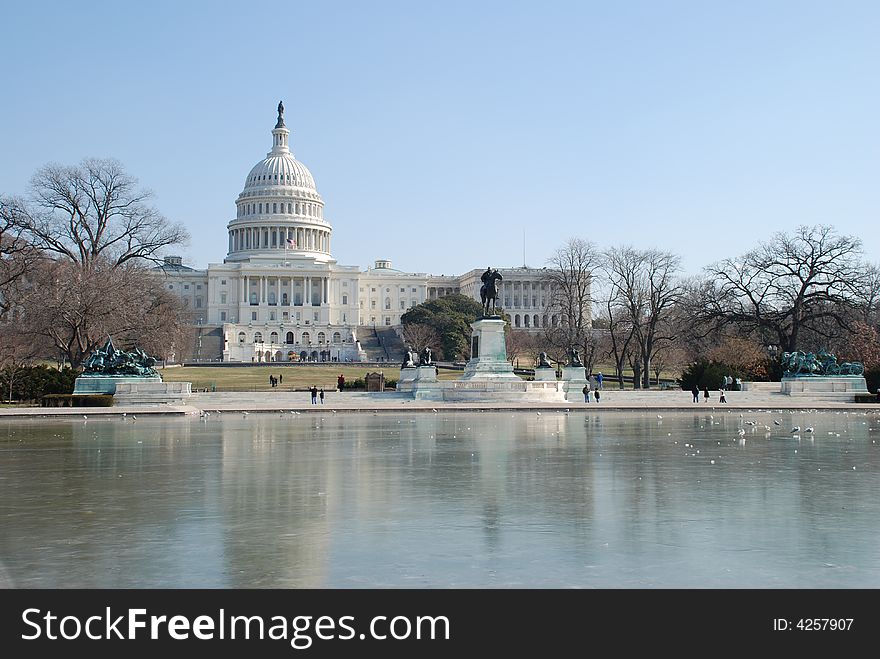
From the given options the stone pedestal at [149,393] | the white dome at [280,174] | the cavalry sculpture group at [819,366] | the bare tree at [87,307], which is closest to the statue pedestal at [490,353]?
the stone pedestal at [149,393]

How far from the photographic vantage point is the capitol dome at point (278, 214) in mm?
156375

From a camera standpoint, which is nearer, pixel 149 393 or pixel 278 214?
pixel 149 393

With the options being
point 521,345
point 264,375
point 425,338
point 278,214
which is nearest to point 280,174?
point 278,214

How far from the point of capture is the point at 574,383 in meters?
50.6

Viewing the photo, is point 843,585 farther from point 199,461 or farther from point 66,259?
point 66,259

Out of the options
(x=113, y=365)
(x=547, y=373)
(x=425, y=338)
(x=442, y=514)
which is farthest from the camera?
(x=425, y=338)

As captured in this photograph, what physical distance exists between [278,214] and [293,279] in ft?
35.0

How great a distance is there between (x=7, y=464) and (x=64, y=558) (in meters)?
9.40

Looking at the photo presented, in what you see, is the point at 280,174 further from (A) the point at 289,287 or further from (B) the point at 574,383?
(B) the point at 574,383

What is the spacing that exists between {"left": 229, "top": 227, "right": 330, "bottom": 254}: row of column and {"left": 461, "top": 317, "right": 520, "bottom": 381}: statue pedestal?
4334 inches

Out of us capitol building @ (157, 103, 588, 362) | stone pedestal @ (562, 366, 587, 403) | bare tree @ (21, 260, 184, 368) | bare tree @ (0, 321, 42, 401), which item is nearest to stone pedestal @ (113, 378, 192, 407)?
bare tree @ (0, 321, 42, 401)

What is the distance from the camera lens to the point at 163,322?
58.7 meters
